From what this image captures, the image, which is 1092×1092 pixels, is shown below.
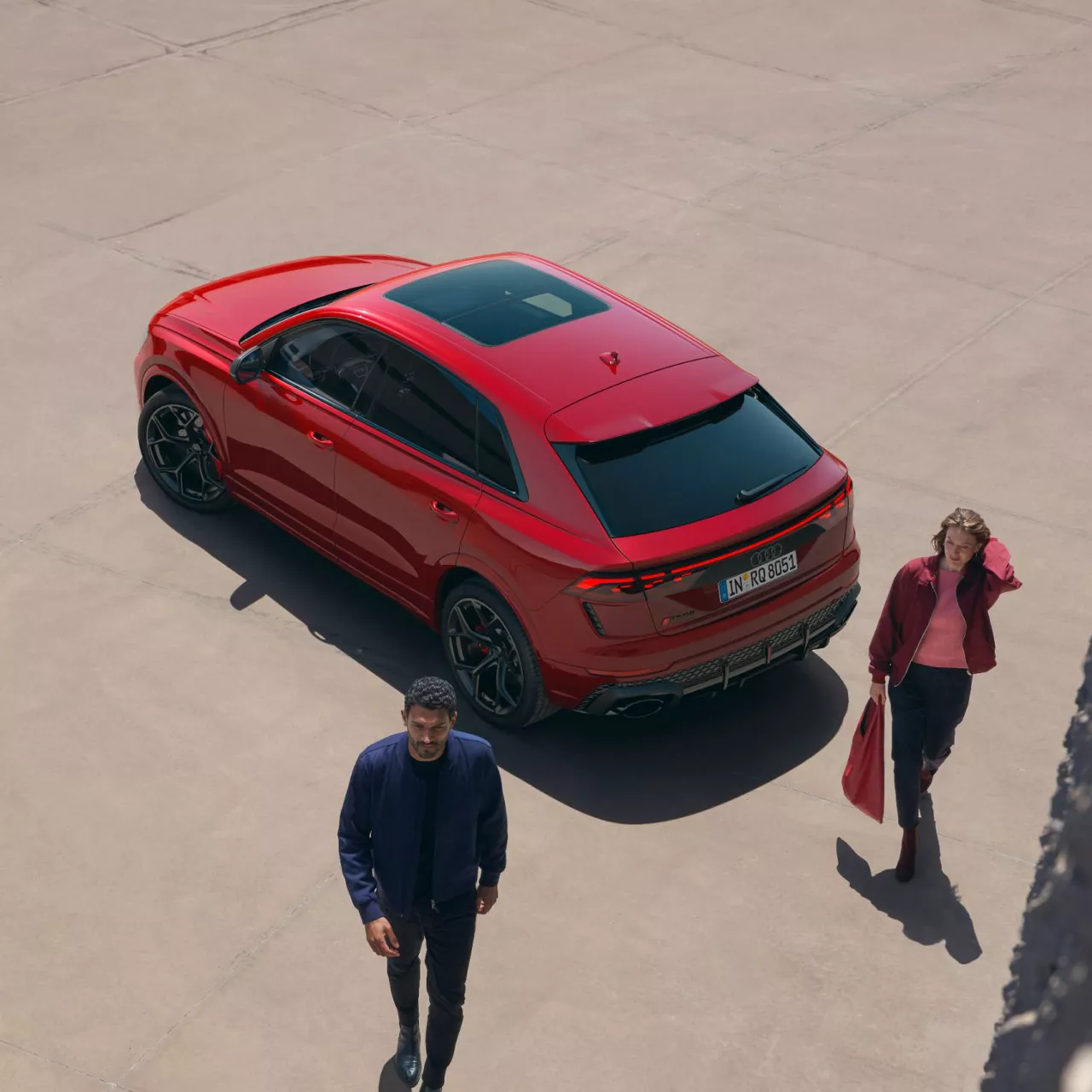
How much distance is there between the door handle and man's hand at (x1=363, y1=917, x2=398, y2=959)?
2445mm

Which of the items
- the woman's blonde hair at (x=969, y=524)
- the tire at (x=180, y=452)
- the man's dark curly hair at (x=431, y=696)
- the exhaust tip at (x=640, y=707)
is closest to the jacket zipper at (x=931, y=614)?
the woman's blonde hair at (x=969, y=524)

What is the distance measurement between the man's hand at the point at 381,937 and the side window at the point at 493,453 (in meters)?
2.39

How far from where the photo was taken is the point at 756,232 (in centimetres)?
1173

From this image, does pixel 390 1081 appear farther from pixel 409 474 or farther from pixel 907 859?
pixel 409 474

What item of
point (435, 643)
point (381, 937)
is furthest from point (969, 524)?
point (435, 643)

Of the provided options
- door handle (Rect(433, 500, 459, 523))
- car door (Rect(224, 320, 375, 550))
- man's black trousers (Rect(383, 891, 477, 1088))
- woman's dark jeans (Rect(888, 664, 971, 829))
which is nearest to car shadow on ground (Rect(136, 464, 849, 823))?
car door (Rect(224, 320, 375, 550))

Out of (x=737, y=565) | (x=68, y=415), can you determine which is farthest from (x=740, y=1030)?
(x=68, y=415)

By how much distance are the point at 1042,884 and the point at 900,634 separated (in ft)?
15.7

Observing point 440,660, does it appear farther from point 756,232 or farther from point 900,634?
point 756,232

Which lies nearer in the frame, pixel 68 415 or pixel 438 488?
pixel 438 488

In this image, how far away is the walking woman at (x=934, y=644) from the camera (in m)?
5.54

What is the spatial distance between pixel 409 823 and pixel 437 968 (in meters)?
0.59

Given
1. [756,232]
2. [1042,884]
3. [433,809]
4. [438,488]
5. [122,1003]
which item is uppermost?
[1042,884]

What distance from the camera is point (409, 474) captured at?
680 cm
